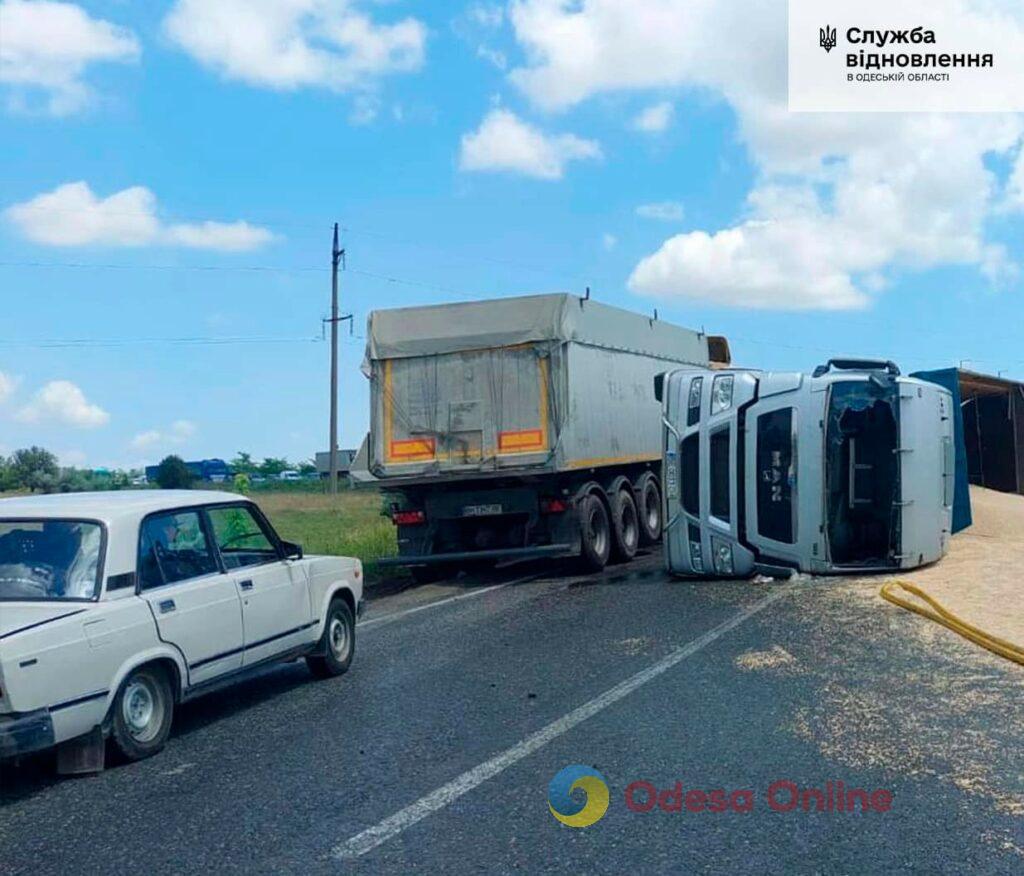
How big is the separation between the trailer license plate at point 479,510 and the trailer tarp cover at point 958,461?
21.6 feet

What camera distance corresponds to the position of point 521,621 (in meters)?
11.8

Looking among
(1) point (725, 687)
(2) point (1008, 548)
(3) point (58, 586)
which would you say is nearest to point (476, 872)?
(3) point (58, 586)

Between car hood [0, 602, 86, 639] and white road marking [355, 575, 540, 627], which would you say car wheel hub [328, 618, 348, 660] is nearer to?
white road marking [355, 575, 540, 627]

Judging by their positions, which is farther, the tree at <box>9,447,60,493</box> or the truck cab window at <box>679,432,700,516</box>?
the tree at <box>9,447,60,493</box>

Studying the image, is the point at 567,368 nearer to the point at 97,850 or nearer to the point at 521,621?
the point at 521,621

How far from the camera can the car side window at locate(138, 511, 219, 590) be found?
721 cm

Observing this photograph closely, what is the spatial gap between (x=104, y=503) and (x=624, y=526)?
10.9 meters

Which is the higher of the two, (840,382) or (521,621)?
(840,382)

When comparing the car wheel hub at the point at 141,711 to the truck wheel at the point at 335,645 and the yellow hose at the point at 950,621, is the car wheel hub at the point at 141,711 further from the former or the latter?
the yellow hose at the point at 950,621

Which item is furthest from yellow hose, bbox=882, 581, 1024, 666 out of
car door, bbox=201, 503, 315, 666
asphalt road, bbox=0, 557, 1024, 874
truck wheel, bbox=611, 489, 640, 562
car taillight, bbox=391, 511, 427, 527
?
car taillight, bbox=391, 511, 427, 527

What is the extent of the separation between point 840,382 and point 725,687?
6.34m

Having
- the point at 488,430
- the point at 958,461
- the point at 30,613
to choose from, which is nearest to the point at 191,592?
the point at 30,613

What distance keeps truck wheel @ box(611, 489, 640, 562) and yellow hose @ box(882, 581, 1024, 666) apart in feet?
17.0

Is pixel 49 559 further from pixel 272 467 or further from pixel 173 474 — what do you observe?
pixel 272 467
